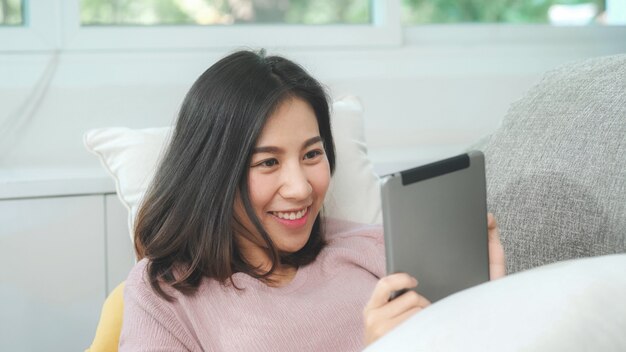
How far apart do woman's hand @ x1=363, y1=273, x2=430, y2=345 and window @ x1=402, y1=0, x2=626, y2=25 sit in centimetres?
157

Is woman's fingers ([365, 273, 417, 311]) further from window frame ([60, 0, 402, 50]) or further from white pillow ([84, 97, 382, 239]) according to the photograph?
window frame ([60, 0, 402, 50])

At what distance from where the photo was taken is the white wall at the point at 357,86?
2.00 metres

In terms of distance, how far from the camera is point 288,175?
1.25 metres

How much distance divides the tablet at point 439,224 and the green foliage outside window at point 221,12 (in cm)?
133

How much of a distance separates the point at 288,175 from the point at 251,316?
20 centimetres

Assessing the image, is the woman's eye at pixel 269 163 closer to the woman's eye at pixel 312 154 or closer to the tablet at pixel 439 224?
the woman's eye at pixel 312 154

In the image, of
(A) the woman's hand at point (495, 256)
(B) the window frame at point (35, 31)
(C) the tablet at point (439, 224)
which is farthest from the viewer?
(B) the window frame at point (35, 31)

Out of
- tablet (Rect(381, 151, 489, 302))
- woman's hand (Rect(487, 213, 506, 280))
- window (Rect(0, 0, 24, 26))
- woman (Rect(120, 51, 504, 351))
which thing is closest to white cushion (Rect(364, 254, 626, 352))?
tablet (Rect(381, 151, 489, 302))

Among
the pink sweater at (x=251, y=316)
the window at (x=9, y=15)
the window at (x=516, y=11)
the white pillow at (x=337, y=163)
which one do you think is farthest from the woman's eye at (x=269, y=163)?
the window at (x=516, y=11)

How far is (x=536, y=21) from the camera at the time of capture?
2523 mm

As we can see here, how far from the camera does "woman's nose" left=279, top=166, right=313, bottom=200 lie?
124 centimetres

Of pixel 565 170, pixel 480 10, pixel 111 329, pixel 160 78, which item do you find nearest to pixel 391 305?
pixel 565 170

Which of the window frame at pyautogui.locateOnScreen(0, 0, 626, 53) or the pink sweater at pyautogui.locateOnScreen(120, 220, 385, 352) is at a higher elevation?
the window frame at pyautogui.locateOnScreen(0, 0, 626, 53)

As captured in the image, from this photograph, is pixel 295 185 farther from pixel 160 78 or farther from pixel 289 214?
pixel 160 78
